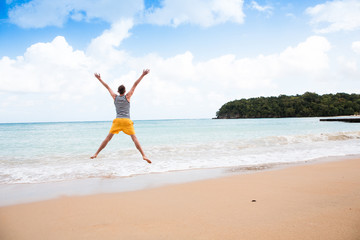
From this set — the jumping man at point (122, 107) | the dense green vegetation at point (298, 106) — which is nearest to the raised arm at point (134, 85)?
the jumping man at point (122, 107)

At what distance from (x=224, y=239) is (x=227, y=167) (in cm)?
588

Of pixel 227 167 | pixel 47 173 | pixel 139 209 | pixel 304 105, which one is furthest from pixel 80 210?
pixel 304 105

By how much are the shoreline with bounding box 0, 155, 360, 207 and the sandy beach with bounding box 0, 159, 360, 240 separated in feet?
1.39

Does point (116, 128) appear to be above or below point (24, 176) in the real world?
above

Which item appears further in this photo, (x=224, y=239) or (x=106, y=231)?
(x=106, y=231)

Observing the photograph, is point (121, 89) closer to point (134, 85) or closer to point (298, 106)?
point (134, 85)

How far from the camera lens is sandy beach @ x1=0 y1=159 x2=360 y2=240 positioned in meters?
3.41

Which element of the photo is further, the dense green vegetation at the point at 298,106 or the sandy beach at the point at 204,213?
the dense green vegetation at the point at 298,106

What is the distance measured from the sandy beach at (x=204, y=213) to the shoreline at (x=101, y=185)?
1.39 ft

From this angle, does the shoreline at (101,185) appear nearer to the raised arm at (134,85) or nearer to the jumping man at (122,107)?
the jumping man at (122,107)

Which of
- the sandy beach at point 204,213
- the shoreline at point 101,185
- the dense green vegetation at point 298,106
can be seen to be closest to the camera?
the sandy beach at point 204,213

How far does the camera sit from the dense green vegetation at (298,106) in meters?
126

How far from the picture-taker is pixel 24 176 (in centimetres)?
831

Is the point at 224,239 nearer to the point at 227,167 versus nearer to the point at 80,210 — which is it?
the point at 80,210
